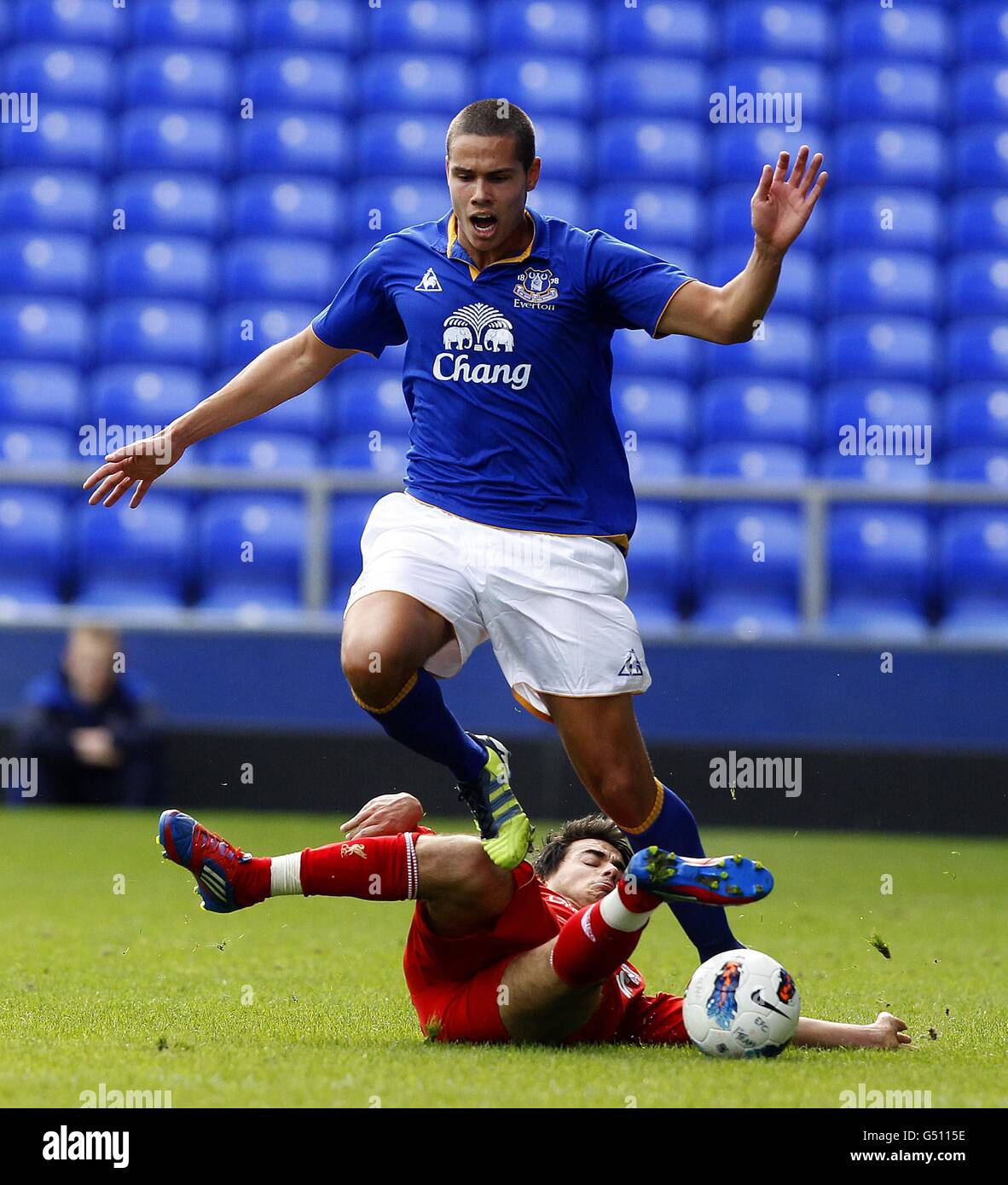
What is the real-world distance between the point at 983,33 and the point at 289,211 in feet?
15.6

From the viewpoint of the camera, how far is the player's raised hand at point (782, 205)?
3582 mm

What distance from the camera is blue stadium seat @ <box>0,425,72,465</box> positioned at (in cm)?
988

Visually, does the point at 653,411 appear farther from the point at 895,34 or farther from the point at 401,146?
the point at 895,34

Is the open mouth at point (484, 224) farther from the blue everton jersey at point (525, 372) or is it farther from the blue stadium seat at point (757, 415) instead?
the blue stadium seat at point (757, 415)

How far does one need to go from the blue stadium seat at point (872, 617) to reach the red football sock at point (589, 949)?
5.22 meters

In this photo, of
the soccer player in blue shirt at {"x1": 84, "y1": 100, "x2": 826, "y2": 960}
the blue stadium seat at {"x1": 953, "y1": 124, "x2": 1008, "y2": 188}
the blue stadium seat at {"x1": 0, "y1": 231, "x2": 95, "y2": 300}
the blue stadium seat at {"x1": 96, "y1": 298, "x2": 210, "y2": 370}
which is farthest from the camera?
the blue stadium seat at {"x1": 953, "y1": 124, "x2": 1008, "y2": 188}

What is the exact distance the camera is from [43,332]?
1044 cm

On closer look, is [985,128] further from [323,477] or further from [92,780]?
[92,780]

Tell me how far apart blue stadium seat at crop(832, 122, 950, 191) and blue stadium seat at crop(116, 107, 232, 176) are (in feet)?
12.3

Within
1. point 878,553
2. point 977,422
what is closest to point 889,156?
point 977,422

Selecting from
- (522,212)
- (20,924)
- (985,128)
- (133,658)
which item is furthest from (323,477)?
(985,128)

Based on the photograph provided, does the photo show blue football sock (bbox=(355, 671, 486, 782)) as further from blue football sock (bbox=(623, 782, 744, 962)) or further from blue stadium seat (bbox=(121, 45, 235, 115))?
blue stadium seat (bbox=(121, 45, 235, 115))

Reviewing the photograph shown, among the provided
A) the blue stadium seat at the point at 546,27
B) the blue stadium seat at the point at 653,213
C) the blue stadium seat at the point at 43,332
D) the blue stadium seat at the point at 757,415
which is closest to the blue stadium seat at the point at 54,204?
the blue stadium seat at the point at 43,332

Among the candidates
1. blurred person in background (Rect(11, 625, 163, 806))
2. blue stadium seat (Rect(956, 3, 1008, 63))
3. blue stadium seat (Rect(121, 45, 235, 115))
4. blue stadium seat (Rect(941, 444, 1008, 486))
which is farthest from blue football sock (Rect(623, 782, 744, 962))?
blue stadium seat (Rect(956, 3, 1008, 63))
